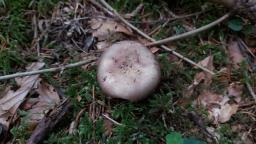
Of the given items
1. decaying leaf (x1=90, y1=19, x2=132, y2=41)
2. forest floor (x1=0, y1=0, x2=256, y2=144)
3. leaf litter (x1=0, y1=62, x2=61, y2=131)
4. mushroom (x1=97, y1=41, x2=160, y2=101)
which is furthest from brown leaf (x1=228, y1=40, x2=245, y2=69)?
leaf litter (x1=0, y1=62, x2=61, y2=131)

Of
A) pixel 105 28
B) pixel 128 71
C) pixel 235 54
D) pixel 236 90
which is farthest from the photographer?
pixel 105 28

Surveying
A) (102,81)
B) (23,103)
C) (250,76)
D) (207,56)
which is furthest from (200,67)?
(23,103)

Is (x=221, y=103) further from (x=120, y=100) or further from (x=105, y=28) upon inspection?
(x=105, y=28)

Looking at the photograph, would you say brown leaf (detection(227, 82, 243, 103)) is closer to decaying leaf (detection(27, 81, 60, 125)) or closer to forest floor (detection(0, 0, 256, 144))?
forest floor (detection(0, 0, 256, 144))

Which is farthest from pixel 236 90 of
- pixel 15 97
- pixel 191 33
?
pixel 15 97

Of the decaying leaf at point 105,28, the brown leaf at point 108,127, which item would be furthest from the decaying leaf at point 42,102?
the decaying leaf at point 105,28

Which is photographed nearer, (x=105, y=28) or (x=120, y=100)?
(x=120, y=100)

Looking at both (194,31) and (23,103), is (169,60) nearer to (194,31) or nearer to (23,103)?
(194,31)

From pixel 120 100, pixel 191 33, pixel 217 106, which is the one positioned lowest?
pixel 217 106
